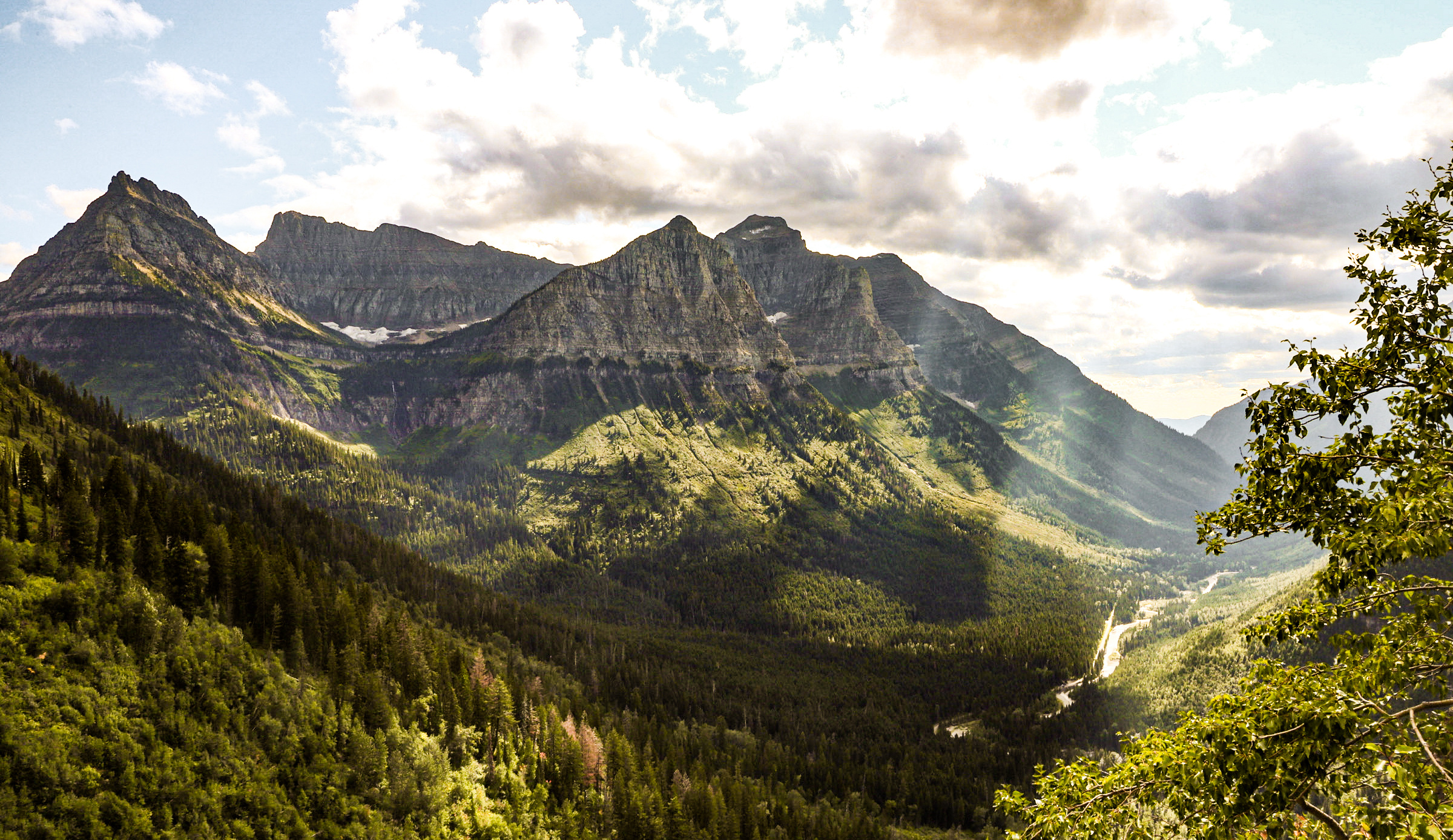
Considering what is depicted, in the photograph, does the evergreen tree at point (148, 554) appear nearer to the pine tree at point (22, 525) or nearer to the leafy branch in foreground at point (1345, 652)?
the pine tree at point (22, 525)

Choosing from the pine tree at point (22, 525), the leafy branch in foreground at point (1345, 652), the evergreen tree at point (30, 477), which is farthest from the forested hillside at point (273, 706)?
the leafy branch in foreground at point (1345, 652)

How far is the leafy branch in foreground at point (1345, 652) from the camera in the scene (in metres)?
10.8

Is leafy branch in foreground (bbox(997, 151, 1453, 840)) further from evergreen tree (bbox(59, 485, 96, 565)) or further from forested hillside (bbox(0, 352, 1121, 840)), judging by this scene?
evergreen tree (bbox(59, 485, 96, 565))

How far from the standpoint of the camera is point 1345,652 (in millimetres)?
12391

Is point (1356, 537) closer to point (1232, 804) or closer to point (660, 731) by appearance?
point (1232, 804)

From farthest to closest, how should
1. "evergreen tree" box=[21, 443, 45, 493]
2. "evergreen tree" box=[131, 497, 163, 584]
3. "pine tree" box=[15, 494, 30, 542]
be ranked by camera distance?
"evergreen tree" box=[21, 443, 45, 493], "evergreen tree" box=[131, 497, 163, 584], "pine tree" box=[15, 494, 30, 542]

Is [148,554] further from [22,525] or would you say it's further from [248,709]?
[248,709]

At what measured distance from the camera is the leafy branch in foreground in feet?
35.4

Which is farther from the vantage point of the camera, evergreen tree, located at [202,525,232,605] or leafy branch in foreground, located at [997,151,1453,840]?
evergreen tree, located at [202,525,232,605]

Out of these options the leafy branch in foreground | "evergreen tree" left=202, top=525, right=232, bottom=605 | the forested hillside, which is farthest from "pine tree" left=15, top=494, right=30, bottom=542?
the leafy branch in foreground

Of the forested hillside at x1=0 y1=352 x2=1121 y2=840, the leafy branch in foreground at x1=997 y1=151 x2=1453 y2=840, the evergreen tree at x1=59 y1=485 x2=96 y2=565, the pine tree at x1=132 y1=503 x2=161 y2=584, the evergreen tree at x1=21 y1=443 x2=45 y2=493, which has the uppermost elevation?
the leafy branch in foreground at x1=997 y1=151 x2=1453 y2=840

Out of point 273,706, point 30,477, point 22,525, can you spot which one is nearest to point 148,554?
point 22,525

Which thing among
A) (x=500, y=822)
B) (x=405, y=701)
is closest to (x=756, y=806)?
(x=500, y=822)

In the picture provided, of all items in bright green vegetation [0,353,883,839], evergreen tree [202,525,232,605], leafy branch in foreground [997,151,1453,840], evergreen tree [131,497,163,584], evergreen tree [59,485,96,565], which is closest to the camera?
leafy branch in foreground [997,151,1453,840]
